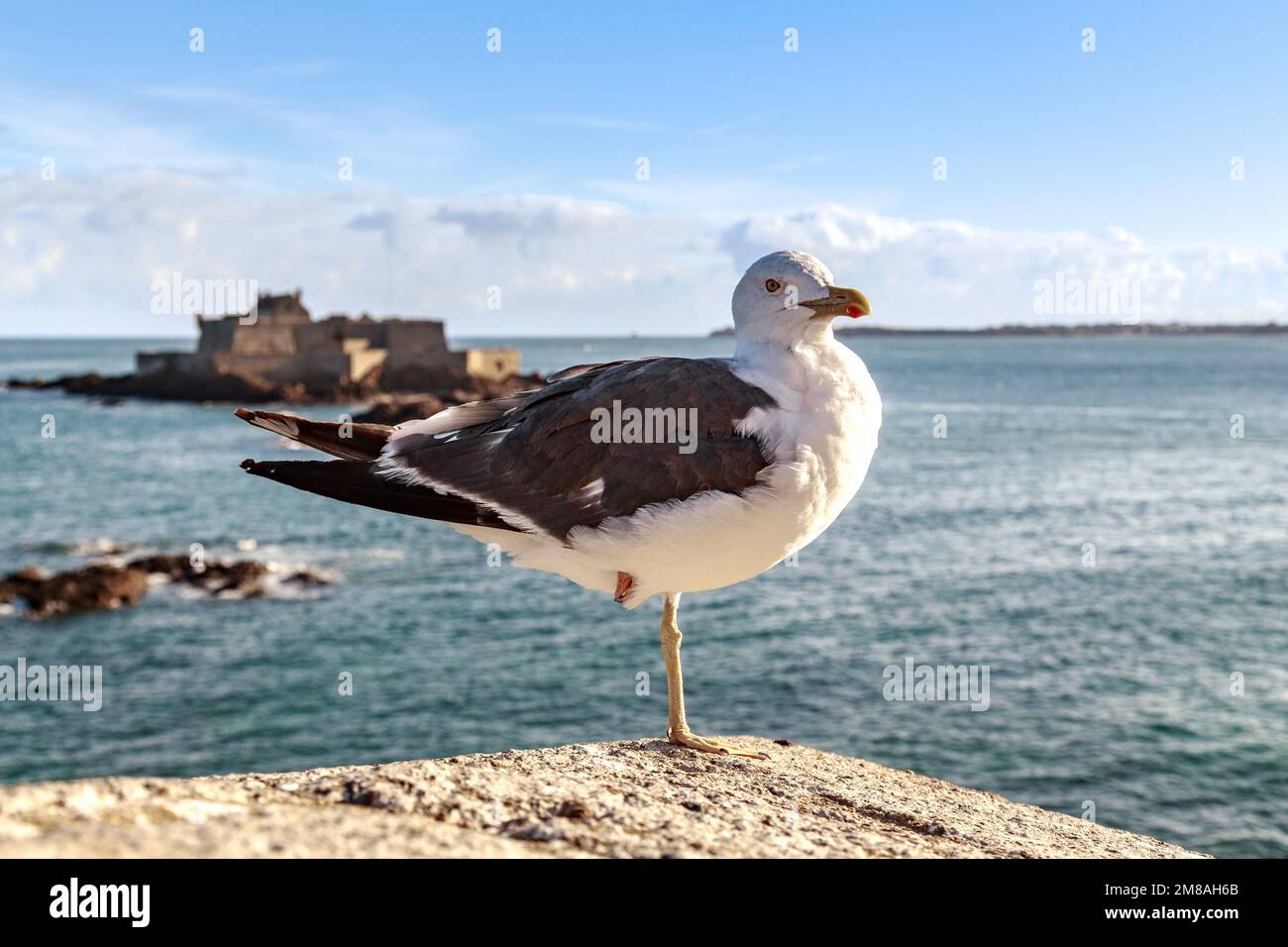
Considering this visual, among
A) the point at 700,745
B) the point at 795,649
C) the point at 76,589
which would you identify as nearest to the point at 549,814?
the point at 700,745

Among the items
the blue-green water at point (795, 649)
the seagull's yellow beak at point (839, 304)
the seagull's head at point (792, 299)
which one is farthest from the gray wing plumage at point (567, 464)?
the blue-green water at point (795, 649)

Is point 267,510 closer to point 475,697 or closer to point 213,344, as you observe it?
point 475,697

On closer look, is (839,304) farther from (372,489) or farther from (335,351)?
(335,351)

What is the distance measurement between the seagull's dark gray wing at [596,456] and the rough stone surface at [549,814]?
1.36 m

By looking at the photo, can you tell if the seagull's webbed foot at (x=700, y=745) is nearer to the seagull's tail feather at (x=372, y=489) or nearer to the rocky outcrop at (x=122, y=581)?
the seagull's tail feather at (x=372, y=489)

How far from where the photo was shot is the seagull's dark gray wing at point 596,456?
17.6ft

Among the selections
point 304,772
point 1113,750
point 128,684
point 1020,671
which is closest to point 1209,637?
point 1020,671

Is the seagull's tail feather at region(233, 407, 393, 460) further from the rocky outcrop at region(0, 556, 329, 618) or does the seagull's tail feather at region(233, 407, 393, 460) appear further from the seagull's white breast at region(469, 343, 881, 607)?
the rocky outcrop at region(0, 556, 329, 618)

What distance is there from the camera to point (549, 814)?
4.20 m

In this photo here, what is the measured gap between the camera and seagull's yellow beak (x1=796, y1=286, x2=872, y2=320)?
5.41 metres
